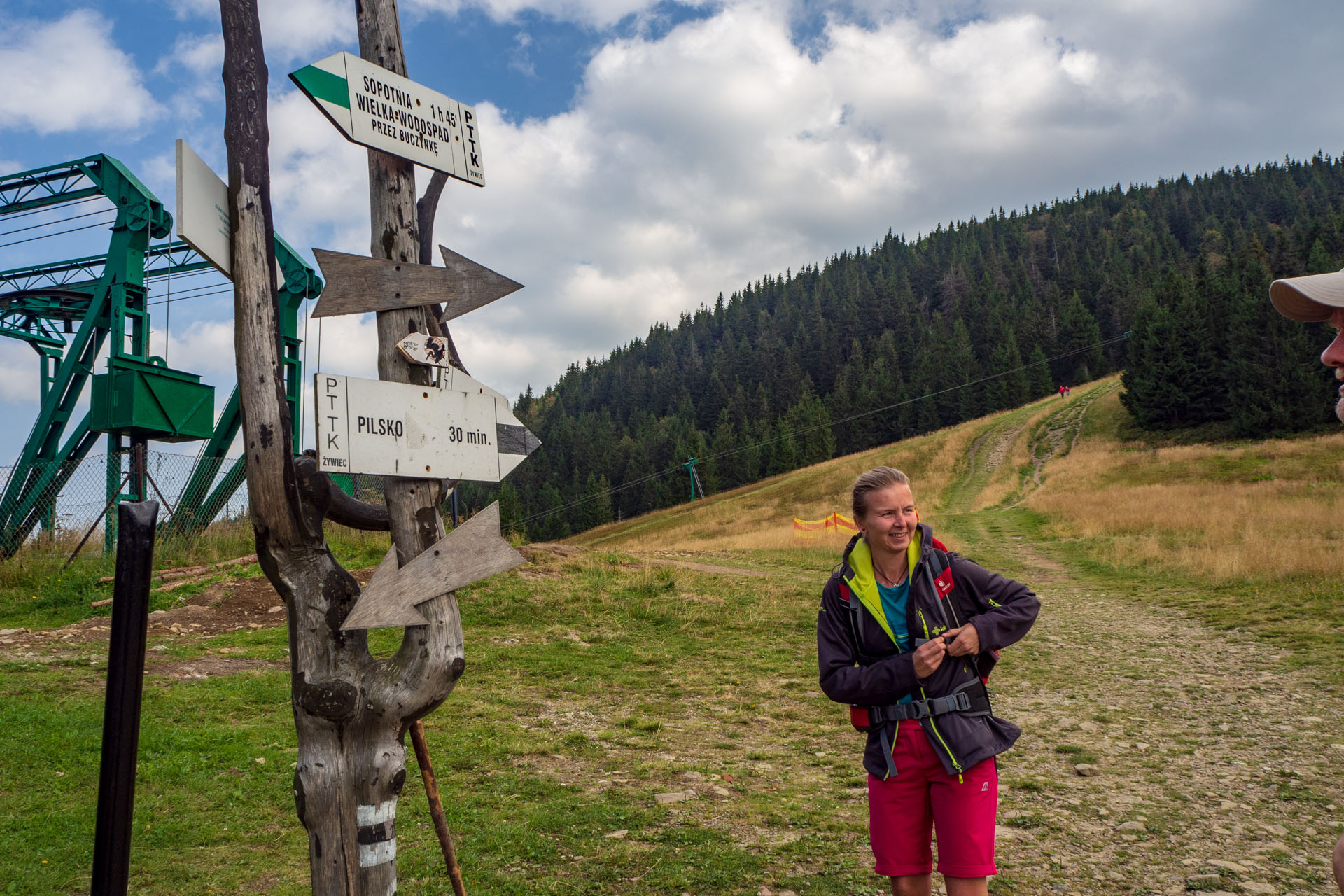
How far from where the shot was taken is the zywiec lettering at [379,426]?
2.82m

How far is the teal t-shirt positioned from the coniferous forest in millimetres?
46043

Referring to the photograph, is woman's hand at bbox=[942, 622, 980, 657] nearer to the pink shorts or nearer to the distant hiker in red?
the pink shorts

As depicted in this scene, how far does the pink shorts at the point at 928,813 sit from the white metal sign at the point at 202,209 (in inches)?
110

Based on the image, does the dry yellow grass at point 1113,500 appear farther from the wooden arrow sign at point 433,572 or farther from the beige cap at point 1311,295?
the wooden arrow sign at point 433,572

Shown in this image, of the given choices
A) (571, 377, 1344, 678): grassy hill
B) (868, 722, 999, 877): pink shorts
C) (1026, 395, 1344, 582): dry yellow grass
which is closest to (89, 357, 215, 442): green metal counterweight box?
(571, 377, 1344, 678): grassy hill

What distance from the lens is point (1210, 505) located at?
2311cm

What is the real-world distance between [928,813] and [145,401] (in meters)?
13.6

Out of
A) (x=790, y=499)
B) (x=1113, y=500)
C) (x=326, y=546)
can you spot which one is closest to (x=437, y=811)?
(x=326, y=546)

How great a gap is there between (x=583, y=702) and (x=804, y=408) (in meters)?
74.4

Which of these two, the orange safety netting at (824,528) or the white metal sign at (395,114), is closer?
the white metal sign at (395,114)

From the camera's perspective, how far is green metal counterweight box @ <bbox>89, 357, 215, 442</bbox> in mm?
12812

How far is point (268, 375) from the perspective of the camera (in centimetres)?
294

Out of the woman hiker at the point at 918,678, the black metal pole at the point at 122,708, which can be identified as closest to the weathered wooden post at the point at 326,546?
the black metal pole at the point at 122,708

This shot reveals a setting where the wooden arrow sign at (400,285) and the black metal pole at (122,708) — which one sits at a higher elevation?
the wooden arrow sign at (400,285)
